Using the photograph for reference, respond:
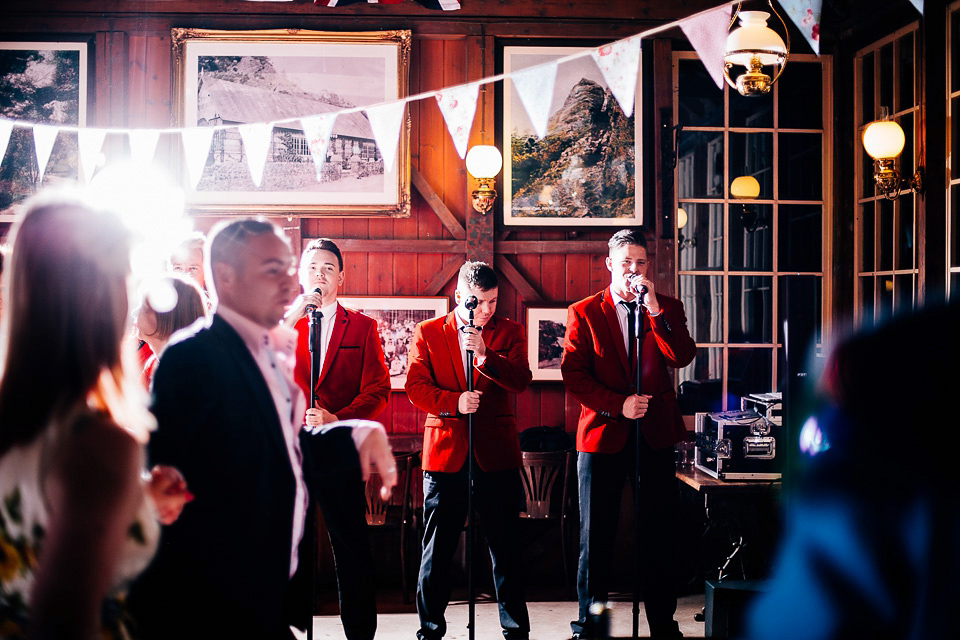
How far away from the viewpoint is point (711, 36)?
332 centimetres

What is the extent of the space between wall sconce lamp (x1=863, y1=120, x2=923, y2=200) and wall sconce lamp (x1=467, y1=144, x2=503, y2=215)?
7.20 feet

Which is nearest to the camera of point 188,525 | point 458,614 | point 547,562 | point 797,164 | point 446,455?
point 188,525

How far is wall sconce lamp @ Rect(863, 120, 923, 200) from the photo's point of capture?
4488 millimetres

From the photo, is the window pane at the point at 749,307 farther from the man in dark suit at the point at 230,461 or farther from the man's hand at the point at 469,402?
the man in dark suit at the point at 230,461

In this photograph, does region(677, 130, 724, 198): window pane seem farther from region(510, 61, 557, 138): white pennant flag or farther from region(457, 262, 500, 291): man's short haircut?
region(457, 262, 500, 291): man's short haircut

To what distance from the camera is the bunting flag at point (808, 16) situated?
2988 mm

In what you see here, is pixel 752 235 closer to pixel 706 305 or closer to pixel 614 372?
pixel 706 305

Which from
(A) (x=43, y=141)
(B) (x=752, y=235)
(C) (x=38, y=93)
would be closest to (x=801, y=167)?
(B) (x=752, y=235)

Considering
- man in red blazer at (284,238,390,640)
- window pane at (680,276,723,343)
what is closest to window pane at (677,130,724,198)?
window pane at (680,276,723,343)

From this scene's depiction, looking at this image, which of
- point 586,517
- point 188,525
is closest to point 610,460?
point 586,517

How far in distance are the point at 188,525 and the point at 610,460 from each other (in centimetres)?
254

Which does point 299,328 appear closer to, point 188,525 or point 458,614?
point 458,614

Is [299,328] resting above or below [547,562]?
above

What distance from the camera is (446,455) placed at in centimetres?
368
